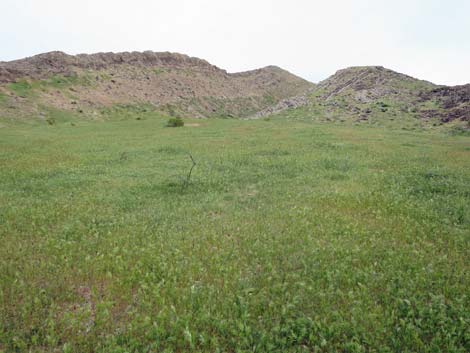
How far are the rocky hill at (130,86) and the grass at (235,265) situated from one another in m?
60.7

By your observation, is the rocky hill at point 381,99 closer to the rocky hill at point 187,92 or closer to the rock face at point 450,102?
the rock face at point 450,102

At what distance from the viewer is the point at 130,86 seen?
4126 inches

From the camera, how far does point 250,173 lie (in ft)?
59.1

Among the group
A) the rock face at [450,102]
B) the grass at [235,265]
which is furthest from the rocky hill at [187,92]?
the grass at [235,265]

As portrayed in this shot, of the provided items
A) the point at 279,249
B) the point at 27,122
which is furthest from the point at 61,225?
the point at 27,122

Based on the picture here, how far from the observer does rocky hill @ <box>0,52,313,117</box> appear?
72.8 meters

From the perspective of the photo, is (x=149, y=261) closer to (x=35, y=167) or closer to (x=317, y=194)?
(x=317, y=194)

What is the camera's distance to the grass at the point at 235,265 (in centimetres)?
540

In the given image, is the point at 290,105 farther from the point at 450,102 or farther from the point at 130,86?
the point at 130,86

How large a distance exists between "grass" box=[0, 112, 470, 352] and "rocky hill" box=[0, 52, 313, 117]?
199 ft

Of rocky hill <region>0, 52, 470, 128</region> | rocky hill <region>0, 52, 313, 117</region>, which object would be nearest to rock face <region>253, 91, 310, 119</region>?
rocky hill <region>0, 52, 470, 128</region>

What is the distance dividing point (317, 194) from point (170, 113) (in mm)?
84842

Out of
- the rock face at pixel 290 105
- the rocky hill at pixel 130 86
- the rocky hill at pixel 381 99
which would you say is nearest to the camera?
the rocky hill at pixel 381 99

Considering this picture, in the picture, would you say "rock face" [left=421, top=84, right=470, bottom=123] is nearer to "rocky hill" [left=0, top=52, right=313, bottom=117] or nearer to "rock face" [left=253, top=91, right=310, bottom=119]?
"rock face" [left=253, top=91, right=310, bottom=119]
